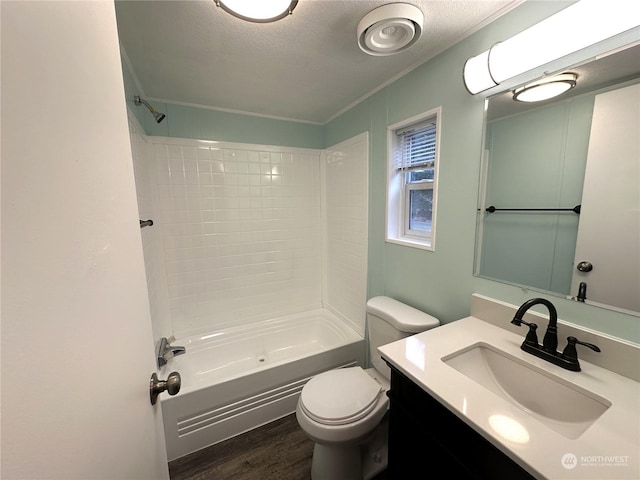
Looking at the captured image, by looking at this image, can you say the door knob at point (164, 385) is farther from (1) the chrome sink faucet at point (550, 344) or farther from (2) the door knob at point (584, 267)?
(2) the door knob at point (584, 267)

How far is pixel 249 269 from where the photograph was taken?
7.91ft

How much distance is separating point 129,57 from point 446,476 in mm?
2383

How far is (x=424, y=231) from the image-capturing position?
1.69m

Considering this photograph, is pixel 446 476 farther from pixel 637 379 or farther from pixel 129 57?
pixel 129 57

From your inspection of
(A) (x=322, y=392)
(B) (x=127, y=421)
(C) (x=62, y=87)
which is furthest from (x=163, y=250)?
(C) (x=62, y=87)

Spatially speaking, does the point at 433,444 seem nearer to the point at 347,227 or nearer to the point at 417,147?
the point at 417,147

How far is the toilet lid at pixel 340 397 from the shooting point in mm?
1220

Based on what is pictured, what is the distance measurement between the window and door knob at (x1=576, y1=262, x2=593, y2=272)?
2.00ft

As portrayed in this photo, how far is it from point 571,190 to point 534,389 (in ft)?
2.47

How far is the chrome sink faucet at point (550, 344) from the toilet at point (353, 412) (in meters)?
0.47

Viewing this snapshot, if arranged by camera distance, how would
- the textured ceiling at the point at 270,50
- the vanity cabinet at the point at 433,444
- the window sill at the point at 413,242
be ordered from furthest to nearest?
the window sill at the point at 413,242 → the textured ceiling at the point at 270,50 → the vanity cabinet at the point at 433,444
